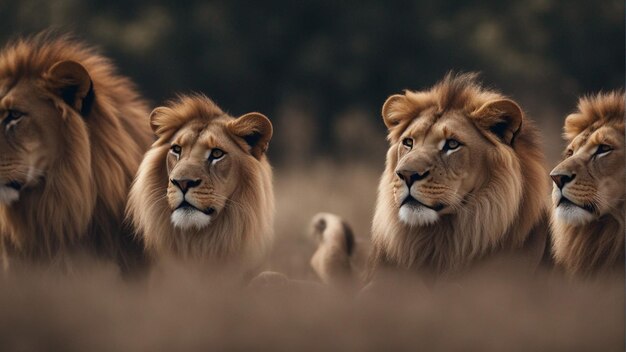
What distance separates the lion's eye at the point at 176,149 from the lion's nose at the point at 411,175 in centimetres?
91

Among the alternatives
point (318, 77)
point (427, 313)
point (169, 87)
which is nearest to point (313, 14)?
point (318, 77)

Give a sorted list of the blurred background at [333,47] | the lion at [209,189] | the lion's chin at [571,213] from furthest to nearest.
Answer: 1. the blurred background at [333,47]
2. the lion at [209,189]
3. the lion's chin at [571,213]

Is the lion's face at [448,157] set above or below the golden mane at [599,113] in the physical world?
below

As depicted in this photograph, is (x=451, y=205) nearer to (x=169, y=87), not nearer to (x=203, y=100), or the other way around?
(x=203, y=100)

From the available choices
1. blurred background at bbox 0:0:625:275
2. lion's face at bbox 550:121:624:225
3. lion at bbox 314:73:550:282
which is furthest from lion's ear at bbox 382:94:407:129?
blurred background at bbox 0:0:625:275

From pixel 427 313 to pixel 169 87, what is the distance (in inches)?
449

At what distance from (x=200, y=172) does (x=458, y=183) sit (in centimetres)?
97

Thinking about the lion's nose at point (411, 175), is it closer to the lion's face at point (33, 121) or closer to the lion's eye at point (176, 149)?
the lion's eye at point (176, 149)

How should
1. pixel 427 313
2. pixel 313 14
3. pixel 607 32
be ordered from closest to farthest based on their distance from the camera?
pixel 427 313 → pixel 607 32 → pixel 313 14

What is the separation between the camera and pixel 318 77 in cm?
1493

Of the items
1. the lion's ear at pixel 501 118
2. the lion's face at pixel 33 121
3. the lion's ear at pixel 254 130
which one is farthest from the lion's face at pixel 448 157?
the lion's face at pixel 33 121

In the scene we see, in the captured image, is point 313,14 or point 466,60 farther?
point 313,14

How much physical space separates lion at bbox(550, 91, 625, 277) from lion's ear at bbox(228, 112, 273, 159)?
3.80 ft

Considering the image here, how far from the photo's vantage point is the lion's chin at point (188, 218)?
15.1 ft
